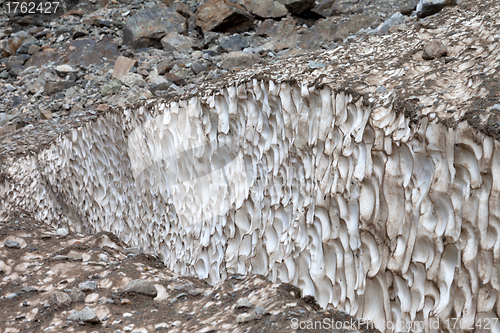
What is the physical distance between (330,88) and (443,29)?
4.66ft

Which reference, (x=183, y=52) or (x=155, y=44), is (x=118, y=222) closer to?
(x=183, y=52)

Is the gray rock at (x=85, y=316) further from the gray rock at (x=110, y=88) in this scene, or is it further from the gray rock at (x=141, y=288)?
the gray rock at (x=110, y=88)

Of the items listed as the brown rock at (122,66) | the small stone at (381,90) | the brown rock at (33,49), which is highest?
the brown rock at (33,49)

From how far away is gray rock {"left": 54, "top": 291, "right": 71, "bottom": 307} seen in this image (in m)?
3.20

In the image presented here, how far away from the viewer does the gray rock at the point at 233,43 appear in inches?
348

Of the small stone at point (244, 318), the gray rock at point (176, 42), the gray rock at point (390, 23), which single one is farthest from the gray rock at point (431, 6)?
the gray rock at point (176, 42)

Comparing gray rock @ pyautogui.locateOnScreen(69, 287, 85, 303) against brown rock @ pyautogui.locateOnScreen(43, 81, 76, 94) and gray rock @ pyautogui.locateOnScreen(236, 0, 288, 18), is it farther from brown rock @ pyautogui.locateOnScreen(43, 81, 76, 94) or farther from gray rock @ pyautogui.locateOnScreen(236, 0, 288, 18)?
gray rock @ pyautogui.locateOnScreen(236, 0, 288, 18)

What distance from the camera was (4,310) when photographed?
3.31m

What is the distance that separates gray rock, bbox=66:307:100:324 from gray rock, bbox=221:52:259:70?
525 centimetres

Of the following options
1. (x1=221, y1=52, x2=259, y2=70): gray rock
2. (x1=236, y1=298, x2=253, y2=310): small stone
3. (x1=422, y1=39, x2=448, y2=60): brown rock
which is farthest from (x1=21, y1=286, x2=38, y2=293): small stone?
(x1=221, y1=52, x2=259, y2=70): gray rock

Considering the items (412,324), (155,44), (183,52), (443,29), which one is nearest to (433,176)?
(412,324)

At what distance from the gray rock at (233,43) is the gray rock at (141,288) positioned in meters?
6.27

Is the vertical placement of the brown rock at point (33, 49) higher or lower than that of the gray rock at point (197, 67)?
higher

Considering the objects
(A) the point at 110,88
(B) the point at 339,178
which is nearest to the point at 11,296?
(B) the point at 339,178
